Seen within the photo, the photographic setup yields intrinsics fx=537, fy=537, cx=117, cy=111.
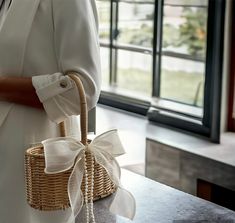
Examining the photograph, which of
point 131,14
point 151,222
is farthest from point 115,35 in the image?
point 151,222

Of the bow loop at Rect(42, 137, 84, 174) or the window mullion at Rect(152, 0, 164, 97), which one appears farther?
the window mullion at Rect(152, 0, 164, 97)

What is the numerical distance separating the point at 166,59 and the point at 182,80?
0.16 metres

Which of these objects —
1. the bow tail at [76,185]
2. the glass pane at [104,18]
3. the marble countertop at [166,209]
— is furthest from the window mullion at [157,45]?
the bow tail at [76,185]

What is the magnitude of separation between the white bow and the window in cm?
179

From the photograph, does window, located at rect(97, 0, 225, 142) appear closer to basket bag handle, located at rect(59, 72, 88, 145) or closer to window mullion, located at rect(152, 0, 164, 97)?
window mullion, located at rect(152, 0, 164, 97)

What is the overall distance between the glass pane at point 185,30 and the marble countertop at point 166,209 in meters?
1.58

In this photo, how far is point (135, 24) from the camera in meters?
3.54

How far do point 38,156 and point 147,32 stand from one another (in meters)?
2.64

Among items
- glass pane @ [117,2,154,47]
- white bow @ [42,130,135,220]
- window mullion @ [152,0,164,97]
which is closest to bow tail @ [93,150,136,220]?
white bow @ [42,130,135,220]

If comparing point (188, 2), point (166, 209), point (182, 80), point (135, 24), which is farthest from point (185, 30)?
point (166, 209)

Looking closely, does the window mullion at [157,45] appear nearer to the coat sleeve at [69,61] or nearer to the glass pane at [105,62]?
the glass pane at [105,62]

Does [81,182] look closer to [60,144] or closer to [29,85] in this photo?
[60,144]

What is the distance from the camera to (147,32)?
338 cm

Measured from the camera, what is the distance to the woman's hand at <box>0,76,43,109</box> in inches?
33.0
